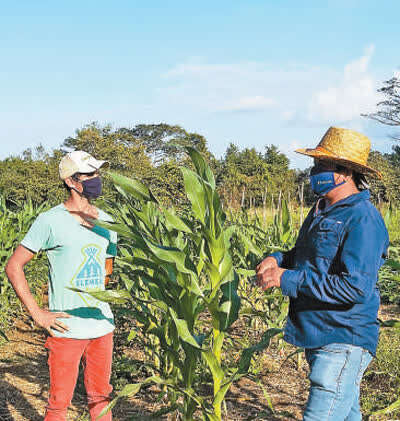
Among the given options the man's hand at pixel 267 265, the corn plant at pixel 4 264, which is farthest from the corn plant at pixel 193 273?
the corn plant at pixel 4 264

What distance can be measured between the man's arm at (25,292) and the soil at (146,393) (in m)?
0.77

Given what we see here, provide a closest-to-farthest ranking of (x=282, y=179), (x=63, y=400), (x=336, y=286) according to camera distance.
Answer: (x=336, y=286) → (x=63, y=400) → (x=282, y=179)

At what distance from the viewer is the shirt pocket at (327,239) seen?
6.86 ft

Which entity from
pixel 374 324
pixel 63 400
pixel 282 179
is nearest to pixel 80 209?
pixel 63 400

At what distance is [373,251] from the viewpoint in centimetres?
201

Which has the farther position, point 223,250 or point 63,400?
point 63,400

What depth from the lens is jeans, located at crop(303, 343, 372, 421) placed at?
206 cm

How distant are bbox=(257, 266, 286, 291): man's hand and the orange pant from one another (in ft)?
2.81

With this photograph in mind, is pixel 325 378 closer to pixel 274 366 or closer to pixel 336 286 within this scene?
pixel 336 286

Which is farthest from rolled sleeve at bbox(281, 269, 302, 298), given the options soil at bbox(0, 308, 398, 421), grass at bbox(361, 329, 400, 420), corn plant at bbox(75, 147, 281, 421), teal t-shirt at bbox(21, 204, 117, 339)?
grass at bbox(361, 329, 400, 420)

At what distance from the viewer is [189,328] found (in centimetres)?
237

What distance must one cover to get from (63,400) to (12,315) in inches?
150

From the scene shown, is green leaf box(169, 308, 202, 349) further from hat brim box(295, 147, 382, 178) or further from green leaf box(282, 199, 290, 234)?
green leaf box(282, 199, 290, 234)

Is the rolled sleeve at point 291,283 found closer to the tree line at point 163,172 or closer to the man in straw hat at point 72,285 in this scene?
the man in straw hat at point 72,285
